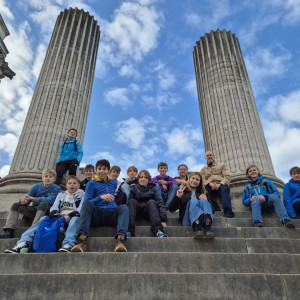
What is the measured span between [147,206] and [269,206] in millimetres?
3052

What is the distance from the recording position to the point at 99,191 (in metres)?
6.04

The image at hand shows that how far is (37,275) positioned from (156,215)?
8.81 ft

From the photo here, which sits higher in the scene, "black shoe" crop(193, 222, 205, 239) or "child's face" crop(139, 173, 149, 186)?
"child's face" crop(139, 173, 149, 186)

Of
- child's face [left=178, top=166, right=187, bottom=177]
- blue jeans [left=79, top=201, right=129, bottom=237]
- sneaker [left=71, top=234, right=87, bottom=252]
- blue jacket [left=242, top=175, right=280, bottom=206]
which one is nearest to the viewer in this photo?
sneaker [left=71, top=234, right=87, bottom=252]

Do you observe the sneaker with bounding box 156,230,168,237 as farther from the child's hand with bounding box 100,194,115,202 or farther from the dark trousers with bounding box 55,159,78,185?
the dark trousers with bounding box 55,159,78,185

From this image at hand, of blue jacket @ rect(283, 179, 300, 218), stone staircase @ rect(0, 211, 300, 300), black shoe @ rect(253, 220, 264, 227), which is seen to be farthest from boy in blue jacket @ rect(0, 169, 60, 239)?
blue jacket @ rect(283, 179, 300, 218)

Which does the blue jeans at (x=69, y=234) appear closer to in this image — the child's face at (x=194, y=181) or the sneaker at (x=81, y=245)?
the sneaker at (x=81, y=245)

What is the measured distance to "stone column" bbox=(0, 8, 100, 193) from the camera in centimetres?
1176

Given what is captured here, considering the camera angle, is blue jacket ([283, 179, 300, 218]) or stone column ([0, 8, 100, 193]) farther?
stone column ([0, 8, 100, 193])

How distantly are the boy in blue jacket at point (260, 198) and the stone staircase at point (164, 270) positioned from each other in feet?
1.27

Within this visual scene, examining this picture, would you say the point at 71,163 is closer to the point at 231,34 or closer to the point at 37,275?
the point at 37,275

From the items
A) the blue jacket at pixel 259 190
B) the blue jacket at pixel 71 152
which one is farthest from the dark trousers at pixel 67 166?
the blue jacket at pixel 259 190

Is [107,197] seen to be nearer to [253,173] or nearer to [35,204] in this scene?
[35,204]

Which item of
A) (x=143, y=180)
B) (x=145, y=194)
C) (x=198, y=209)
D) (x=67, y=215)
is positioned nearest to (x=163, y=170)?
Answer: (x=143, y=180)
